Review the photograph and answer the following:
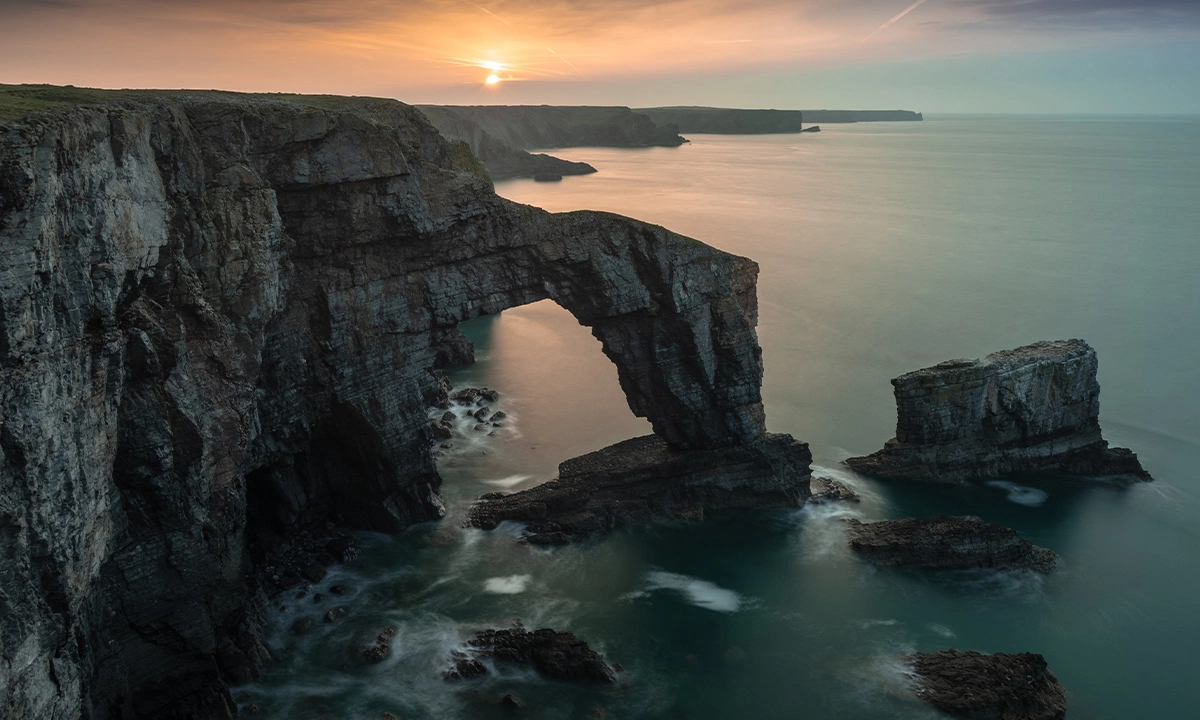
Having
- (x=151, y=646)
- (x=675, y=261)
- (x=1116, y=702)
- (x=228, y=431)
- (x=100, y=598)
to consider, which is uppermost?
(x=675, y=261)

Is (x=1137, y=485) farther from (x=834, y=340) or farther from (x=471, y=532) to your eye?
(x=471, y=532)

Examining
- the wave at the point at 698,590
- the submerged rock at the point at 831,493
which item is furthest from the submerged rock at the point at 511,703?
the submerged rock at the point at 831,493

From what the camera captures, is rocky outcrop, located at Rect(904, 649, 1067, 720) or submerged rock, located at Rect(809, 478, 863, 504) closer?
rocky outcrop, located at Rect(904, 649, 1067, 720)

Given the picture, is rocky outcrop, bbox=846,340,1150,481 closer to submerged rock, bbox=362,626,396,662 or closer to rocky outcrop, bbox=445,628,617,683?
rocky outcrop, bbox=445,628,617,683

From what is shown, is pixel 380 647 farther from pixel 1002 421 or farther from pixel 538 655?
pixel 1002 421

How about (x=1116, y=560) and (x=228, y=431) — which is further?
(x=1116, y=560)

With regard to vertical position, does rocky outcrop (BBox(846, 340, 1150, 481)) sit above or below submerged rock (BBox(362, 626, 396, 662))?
above

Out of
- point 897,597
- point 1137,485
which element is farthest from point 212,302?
point 1137,485

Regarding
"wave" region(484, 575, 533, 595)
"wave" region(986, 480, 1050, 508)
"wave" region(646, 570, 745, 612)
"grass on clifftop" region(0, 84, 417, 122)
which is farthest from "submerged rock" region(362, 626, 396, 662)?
"wave" region(986, 480, 1050, 508)
